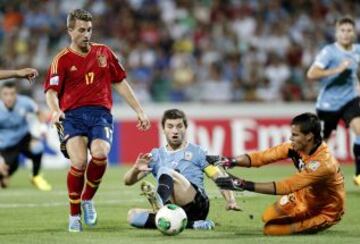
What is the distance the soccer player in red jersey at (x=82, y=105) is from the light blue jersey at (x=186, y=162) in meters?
0.51

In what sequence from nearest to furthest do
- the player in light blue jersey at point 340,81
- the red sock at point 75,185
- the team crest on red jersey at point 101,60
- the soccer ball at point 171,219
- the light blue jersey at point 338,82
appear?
the soccer ball at point 171,219 < the red sock at point 75,185 < the team crest on red jersey at point 101,60 < the player in light blue jersey at point 340,81 < the light blue jersey at point 338,82

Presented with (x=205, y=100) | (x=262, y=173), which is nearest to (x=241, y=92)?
(x=205, y=100)

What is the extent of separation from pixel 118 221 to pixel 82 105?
139cm

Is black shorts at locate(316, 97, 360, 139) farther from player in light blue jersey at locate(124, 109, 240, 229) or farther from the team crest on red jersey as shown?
the team crest on red jersey

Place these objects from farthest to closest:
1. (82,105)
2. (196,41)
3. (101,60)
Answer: (196,41) → (101,60) → (82,105)

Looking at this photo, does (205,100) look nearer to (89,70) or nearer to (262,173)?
(262,173)

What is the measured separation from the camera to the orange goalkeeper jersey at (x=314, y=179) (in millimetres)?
8156

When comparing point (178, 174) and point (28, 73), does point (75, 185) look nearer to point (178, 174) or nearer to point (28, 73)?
point (178, 174)

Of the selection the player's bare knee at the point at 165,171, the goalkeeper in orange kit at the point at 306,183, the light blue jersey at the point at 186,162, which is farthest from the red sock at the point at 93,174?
the goalkeeper in orange kit at the point at 306,183

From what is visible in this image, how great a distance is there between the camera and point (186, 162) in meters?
9.23

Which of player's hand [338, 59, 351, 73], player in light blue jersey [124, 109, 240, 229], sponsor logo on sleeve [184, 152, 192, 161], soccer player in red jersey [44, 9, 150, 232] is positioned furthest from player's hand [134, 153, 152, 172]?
player's hand [338, 59, 351, 73]

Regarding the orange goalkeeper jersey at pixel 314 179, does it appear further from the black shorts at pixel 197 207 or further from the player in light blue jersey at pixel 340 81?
the player in light blue jersey at pixel 340 81

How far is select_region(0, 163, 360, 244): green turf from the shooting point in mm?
8352

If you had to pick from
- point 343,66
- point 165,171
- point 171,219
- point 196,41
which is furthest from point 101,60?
point 196,41
